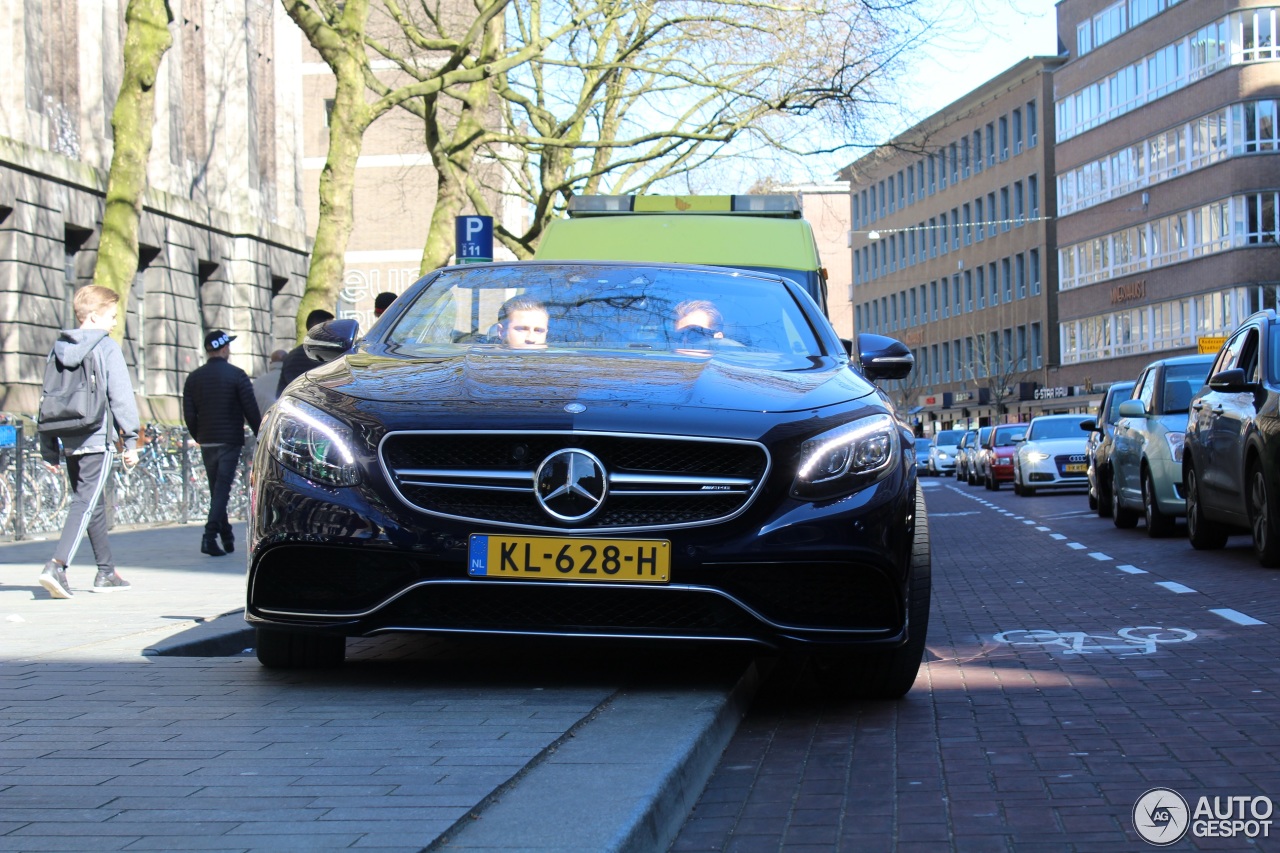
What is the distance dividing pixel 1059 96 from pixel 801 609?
272 ft

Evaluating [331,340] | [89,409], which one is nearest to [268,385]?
[89,409]

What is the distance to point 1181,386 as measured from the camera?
17688mm

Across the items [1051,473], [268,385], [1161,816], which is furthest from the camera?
[1051,473]

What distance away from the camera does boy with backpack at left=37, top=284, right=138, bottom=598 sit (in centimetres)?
1051

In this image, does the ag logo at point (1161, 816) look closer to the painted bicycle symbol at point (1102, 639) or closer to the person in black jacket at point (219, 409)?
the painted bicycle symbol at point (1102, 639)

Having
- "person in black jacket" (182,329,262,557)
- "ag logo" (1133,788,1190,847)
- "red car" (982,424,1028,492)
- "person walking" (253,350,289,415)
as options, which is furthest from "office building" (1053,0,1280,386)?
"ag logo" (1133,788,1190,847)

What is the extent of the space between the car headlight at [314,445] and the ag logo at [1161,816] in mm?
2566

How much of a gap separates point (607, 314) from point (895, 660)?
176cm

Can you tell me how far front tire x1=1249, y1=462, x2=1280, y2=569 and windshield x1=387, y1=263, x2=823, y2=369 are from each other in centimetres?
627

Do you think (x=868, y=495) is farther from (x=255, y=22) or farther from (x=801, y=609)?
(x=255, y=22)

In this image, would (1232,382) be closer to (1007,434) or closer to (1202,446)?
(1202,446)

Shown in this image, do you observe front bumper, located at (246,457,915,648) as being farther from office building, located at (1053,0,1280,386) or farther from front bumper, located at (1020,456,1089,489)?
office building, located at (1053,0,1280,386)

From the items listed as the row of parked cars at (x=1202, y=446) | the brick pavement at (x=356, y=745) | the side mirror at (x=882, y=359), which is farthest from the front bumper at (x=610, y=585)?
the row of parked cars at (x=1202, y=446)

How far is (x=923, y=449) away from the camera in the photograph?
247ft
